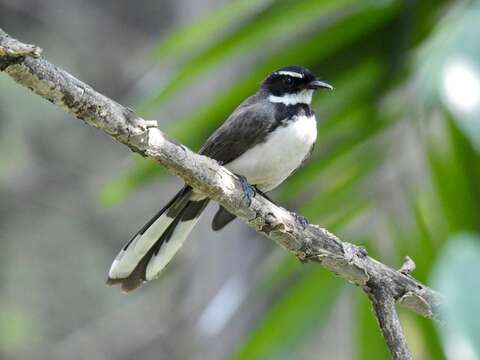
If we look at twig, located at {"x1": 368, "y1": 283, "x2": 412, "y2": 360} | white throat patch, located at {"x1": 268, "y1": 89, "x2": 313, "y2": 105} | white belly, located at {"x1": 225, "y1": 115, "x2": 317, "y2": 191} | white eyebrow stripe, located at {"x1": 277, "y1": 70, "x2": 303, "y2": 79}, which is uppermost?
white eyebrow stripe, located at {"x1": 277, "y1": 70, "x2": 303, "y2": 79}

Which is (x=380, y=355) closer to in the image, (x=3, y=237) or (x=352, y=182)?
(x=352, y=182)

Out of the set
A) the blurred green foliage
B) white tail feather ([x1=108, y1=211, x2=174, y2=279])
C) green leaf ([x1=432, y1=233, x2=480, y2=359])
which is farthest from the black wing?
green leaf ([x1=432, y1=233, x2=480, y2=359])

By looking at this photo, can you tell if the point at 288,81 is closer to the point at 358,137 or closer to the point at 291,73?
the point at 291,73

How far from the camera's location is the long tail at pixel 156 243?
3643 mm

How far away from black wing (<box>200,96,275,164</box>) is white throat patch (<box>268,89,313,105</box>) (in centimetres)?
17

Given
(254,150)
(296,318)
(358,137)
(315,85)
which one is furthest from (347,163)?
(315,85)

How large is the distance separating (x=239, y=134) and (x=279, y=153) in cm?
23

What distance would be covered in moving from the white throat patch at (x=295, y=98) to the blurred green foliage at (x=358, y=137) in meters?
0.88

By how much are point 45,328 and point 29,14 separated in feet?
12.6

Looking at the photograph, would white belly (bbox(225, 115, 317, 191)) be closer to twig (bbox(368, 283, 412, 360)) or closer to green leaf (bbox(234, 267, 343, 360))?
green leaf (bbox(234, 267, 343, 360))

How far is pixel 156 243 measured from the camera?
152 inches

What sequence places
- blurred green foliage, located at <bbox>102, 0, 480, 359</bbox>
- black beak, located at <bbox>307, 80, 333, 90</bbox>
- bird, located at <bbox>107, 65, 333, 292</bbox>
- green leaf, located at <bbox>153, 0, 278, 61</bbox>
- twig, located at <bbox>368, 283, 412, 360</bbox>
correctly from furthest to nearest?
black beak, located at <bbox>307, 80, 333, 90</bbox>, bird, located at <bbox>107, 65, 333, 292</bbox>, green leaf, located at <bbox>153, 0, 278, 61</bbox>, blurred green foliage, located at <bbox>102, 0, 480, 359</bbox>, twig, located at <bbox>368, 283, 412, 360</bbox>

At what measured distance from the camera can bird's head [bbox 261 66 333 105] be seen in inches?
169

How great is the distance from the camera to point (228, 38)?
11.0 ft
